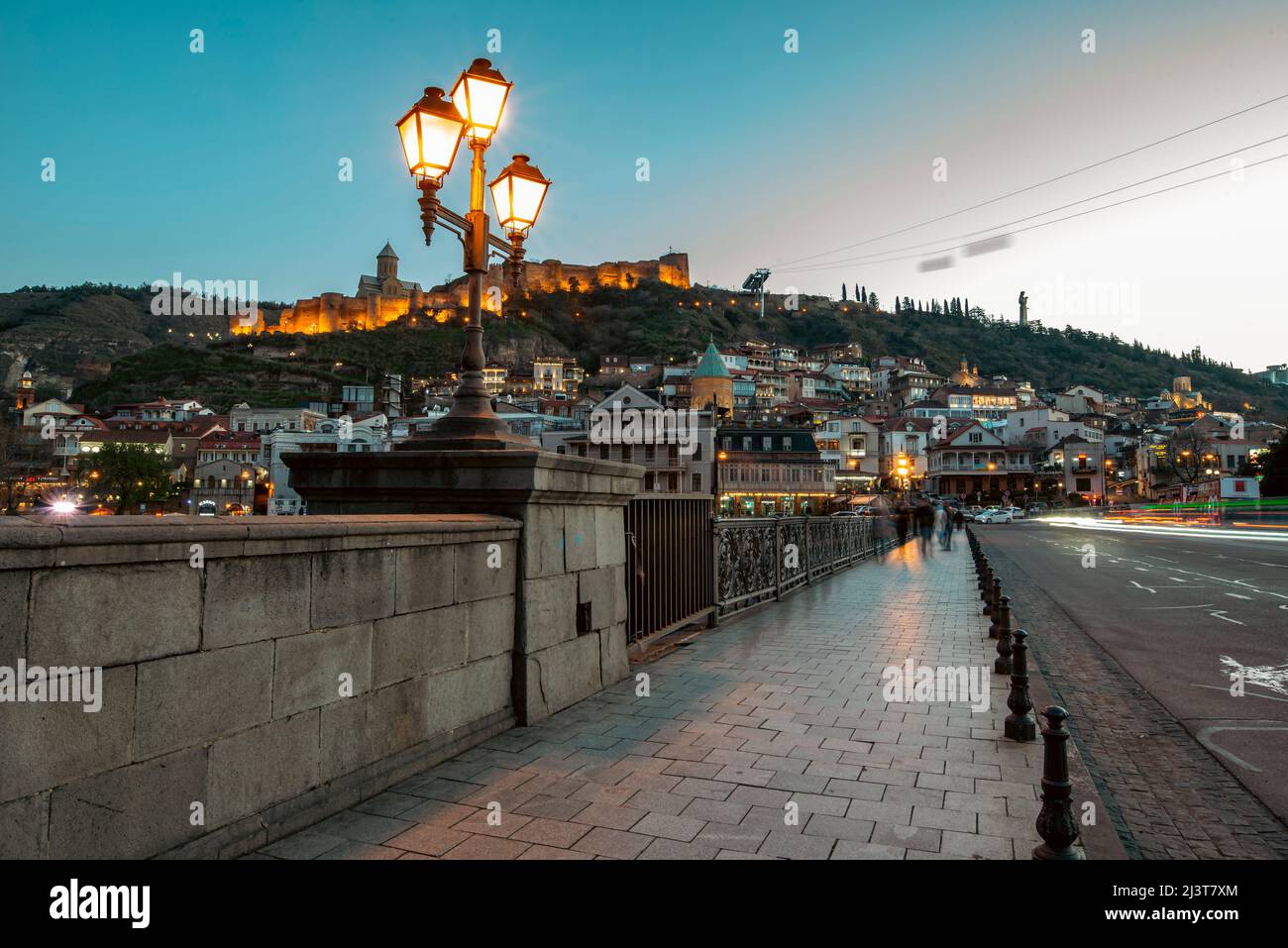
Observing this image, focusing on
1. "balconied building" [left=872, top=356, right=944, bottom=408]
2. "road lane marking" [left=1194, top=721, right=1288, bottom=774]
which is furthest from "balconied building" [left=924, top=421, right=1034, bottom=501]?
"road lane marking" [left=1194, top=721, right=1288, bottom=774]

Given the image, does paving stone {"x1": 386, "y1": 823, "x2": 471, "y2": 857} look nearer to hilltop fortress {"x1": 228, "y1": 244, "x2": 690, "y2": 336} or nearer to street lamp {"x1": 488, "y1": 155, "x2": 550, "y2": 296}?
street lamp {"x1": 488, "y1": 155, "x2": 550, "y2": 296}

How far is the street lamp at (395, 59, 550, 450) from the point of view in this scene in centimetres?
612

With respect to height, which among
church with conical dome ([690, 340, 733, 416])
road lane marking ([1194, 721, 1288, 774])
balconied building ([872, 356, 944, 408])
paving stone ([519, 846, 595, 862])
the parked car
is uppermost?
balconied building ([872, 356, 944, 408])

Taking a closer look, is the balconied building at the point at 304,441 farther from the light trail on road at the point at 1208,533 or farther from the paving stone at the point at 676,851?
the paving stone at the point at 676,851

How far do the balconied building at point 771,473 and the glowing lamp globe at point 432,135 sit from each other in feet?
186

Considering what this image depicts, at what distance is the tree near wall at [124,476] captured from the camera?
70.3 metres

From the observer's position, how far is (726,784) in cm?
427

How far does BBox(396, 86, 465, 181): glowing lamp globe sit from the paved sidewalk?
15.6 feet

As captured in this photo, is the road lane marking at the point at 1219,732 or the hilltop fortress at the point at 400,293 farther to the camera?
the hilltop fortress at the point at 400,293

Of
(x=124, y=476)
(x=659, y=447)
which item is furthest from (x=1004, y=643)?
(x=124, y=476)

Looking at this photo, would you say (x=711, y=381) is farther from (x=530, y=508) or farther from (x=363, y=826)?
(x=363, y=826)

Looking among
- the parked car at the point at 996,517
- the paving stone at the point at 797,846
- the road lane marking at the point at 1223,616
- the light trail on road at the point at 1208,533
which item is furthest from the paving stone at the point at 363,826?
the parked car at the point at 996,517

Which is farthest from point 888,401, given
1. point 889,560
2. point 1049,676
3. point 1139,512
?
point 1049,676

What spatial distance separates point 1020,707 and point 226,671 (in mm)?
5030
